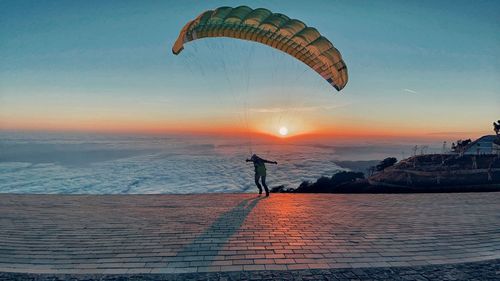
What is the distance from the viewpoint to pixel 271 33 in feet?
28.9

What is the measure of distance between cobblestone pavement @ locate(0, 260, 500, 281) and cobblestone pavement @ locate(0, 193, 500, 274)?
0.50 ft

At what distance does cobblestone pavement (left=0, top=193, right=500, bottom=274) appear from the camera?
482cm

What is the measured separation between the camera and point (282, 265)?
4660mm

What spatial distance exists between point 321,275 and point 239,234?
88.8 inches

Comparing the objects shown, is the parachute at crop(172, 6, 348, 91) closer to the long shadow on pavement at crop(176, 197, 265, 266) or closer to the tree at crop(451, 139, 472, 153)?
the long shadow on pavement at crop(176, 197, 265, 266)

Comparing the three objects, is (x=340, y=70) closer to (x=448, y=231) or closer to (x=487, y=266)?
(x=448, y=231)

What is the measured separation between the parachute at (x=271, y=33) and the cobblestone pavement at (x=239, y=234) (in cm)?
489

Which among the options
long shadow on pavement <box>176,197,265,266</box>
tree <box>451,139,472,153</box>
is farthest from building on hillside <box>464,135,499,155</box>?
long shadow on pavement <box>176,197,265,266</box>

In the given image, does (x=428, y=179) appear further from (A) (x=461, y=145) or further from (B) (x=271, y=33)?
(B) (x=271, y=33)

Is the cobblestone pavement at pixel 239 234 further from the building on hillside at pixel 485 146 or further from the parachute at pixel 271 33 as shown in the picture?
the building on hillside at pixel 485 146

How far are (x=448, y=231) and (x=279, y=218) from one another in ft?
13.2

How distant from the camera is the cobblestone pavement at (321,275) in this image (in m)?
4.25

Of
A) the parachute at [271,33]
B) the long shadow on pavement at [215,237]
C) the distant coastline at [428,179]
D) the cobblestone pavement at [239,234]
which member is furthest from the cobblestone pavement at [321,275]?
the distant coastline at [428,179]

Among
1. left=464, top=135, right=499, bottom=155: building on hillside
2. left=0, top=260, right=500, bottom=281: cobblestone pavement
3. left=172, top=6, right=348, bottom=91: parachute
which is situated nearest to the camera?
left=0, top=260, right=500, bottom=281: cobblestone pavement
